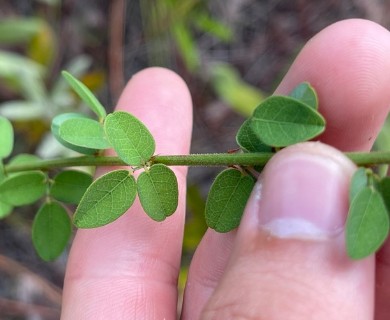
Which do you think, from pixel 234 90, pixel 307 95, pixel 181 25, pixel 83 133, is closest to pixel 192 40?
pixel 181 25

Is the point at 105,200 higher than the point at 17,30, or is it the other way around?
the point at 105,200

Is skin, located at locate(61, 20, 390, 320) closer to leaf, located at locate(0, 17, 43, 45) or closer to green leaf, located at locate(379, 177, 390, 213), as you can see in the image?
green leaf, located at locate(379, 177, 390, 213)

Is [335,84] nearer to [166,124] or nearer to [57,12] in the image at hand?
[166,124]

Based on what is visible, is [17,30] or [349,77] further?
[17,30]

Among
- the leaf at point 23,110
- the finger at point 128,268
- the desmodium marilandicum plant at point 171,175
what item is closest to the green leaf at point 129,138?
the desmodium marilandicum plant at point 171,175

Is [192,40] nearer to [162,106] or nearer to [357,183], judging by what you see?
[162,106]

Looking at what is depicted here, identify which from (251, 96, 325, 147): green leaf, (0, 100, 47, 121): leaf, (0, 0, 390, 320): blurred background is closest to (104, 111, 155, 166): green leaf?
(251, 96, 325, 147): green leaf

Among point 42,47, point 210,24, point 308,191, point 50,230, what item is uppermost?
point 308,191
